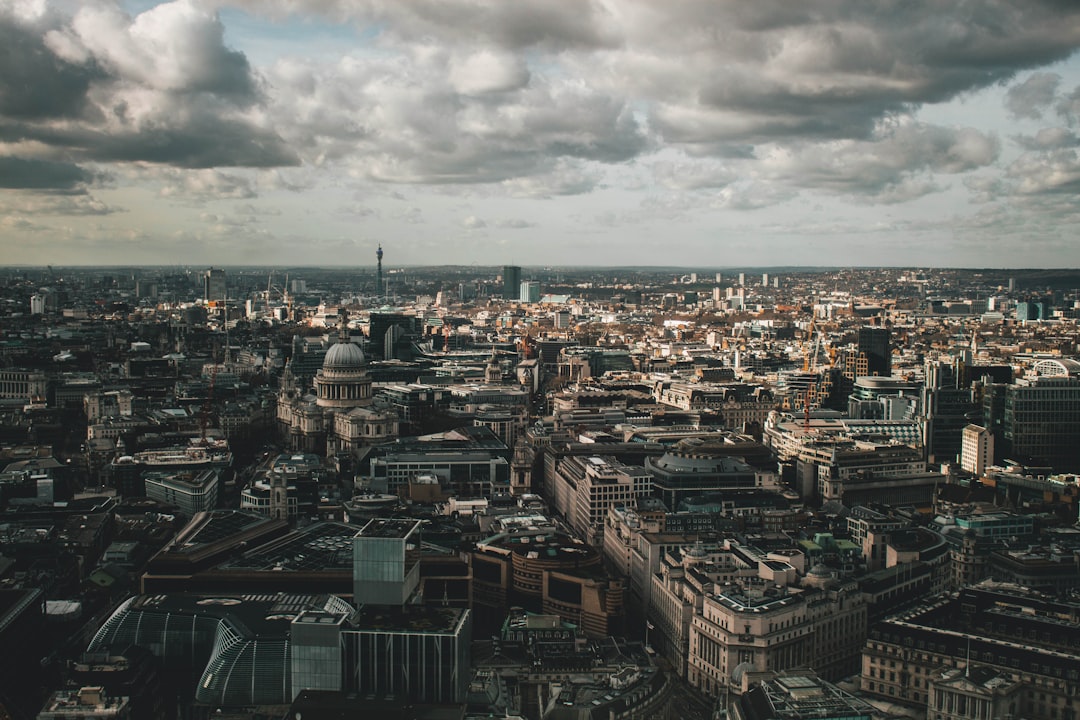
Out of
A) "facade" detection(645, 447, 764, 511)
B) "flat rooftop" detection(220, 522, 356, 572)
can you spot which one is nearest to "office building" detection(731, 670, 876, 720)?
"flat rooftop" detection(220, 522, 356, 572)

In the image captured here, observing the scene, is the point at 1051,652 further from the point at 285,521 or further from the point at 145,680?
the point at 285,521

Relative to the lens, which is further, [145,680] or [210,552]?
[210,552]

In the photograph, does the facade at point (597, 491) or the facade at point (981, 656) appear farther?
the facade at point (597, 491)

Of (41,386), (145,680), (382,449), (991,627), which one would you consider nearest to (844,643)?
(991,627)

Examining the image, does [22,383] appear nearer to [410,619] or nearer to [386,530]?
[386,530]

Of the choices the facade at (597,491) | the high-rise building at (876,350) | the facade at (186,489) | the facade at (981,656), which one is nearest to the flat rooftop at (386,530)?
the facade at (981,656)

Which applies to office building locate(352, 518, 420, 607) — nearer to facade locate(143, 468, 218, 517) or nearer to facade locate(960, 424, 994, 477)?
facade locate(143, 468, 218, 517)

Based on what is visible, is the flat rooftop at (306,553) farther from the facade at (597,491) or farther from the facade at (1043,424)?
the facade at (1043,424)
